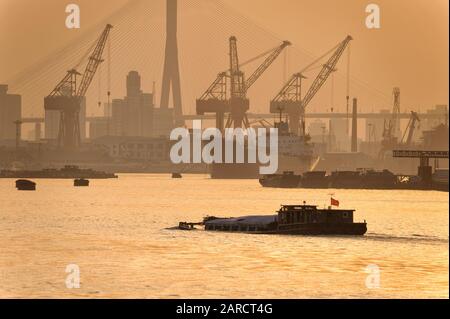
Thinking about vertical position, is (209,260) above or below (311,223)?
below

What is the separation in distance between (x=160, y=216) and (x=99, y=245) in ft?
142

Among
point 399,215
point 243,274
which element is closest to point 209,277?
point 243,274

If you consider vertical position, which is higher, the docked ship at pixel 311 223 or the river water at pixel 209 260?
the docked ship at pixel 311 223

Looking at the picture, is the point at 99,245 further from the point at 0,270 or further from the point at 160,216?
the point at 160,216

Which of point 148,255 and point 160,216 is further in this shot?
point 160,216

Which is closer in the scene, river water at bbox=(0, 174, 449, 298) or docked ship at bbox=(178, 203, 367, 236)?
river water at bbox=(0, 174, 449, 298)

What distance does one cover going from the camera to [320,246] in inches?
3629

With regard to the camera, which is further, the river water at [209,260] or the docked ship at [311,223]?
the docked ship at [311,223]

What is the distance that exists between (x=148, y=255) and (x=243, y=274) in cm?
1317

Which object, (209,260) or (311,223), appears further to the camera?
(311,223)

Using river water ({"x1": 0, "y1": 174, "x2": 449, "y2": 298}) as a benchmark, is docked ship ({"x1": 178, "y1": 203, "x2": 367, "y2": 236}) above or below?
above
